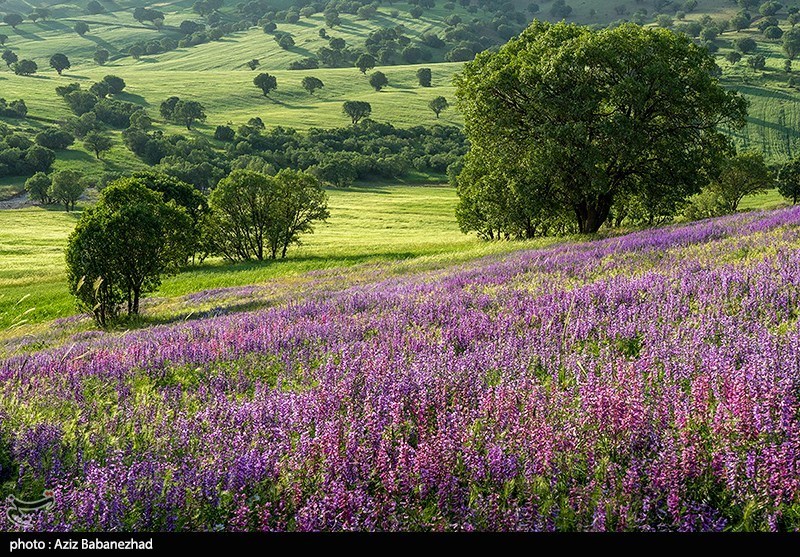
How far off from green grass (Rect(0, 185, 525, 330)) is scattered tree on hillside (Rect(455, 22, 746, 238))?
14.6ft

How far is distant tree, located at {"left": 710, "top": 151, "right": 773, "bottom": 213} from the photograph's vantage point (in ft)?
225

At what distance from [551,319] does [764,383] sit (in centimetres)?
286

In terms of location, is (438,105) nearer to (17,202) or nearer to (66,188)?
(66,188)

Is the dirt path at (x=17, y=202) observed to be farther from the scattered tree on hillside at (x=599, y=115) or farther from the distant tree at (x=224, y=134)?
the scattered tree on hillside at (x=599, y=115)

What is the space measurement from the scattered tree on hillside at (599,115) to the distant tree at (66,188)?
8796 cm

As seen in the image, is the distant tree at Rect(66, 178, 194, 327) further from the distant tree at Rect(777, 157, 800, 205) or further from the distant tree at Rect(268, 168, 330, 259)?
the distant tree at Rect(777, 157, 800, 205)

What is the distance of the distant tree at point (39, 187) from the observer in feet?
319

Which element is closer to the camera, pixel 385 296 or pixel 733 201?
pixel 385 296

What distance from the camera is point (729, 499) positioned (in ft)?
9.44

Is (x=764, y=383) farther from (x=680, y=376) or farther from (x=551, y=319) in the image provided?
(x=551, y=319)

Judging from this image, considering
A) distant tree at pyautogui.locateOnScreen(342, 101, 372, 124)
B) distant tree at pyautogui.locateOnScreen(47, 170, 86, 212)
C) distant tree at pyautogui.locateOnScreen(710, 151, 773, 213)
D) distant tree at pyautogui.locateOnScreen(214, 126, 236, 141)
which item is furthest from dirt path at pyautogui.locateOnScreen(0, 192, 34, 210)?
distant tree at pyautogui.locateOnScreen(710, 151, 773, 213)

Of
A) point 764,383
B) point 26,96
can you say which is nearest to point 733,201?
point 764,383

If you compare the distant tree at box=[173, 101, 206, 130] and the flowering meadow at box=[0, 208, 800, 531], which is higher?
the distant tree at box=[173, 101, 206, 130]

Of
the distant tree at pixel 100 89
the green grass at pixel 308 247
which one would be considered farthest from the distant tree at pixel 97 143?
the distant tree at pixel 100 89
